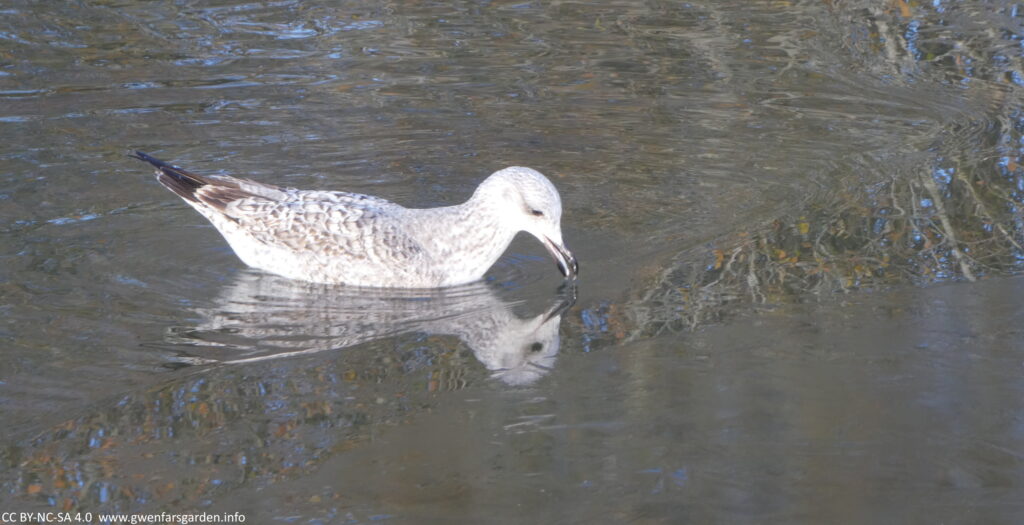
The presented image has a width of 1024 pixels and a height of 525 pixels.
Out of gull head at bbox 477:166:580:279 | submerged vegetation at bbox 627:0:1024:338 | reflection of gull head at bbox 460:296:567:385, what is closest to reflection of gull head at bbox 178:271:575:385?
reflection of gull head at bbox 460:296:567:385

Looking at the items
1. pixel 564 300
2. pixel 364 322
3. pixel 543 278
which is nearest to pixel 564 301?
pixel 564 300

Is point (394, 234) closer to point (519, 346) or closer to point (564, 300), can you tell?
point (564, 300)

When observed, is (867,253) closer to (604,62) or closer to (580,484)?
(580,484)

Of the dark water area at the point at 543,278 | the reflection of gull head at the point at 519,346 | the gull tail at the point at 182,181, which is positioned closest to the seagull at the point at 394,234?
the dark water area at the point at 543,278

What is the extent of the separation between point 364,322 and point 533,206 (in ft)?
3.70

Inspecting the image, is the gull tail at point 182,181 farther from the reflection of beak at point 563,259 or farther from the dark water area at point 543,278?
the reflection of beak at point 563,259

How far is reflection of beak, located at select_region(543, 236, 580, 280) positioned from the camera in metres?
6.64

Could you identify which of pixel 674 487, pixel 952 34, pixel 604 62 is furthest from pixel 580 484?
pixel 952 34

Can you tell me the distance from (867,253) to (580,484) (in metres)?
3.14

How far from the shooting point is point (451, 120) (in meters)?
9.62

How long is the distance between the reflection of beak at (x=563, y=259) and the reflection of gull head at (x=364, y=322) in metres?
0.10

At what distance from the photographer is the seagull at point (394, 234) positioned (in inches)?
268

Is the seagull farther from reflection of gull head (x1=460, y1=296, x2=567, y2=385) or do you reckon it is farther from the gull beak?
reflection of gull head (x1=460, y1=296, x2=567, y2=385)

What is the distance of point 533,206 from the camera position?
6734mm
